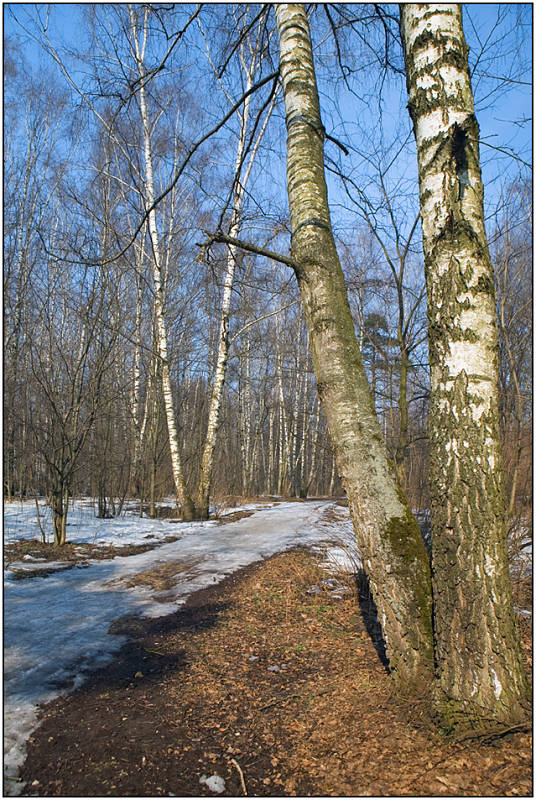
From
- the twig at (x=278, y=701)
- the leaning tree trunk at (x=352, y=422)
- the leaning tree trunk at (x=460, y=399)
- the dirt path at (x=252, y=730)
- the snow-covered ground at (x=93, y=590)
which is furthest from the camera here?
the snow-covered ground at (x=93, y=590)

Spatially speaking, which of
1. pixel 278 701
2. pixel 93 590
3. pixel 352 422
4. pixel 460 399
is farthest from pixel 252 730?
pixel 93 590

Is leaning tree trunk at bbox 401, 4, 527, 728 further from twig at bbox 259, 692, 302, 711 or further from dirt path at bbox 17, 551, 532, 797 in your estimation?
twig at bbox 259, 692, 302, 711

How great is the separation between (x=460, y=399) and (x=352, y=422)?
610mm

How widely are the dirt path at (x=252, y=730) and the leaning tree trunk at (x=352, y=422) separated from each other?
1.28 feet

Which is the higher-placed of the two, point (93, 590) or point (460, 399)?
point (460, 399)

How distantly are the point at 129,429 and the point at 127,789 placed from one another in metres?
13.8

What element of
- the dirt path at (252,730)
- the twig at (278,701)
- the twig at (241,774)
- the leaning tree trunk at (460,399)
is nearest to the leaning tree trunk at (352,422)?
the leaning tree trunk at (460,399)

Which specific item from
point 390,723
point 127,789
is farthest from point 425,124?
point 127,789

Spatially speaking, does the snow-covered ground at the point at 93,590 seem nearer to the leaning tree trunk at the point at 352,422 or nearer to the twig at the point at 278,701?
the twig at the point at 278,701

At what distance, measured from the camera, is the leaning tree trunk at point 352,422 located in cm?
226

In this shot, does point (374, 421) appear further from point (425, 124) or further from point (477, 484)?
point (425, 124)

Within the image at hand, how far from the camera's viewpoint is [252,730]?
219 cm

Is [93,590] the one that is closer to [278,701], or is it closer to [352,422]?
[278,701]

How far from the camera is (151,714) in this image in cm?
230
